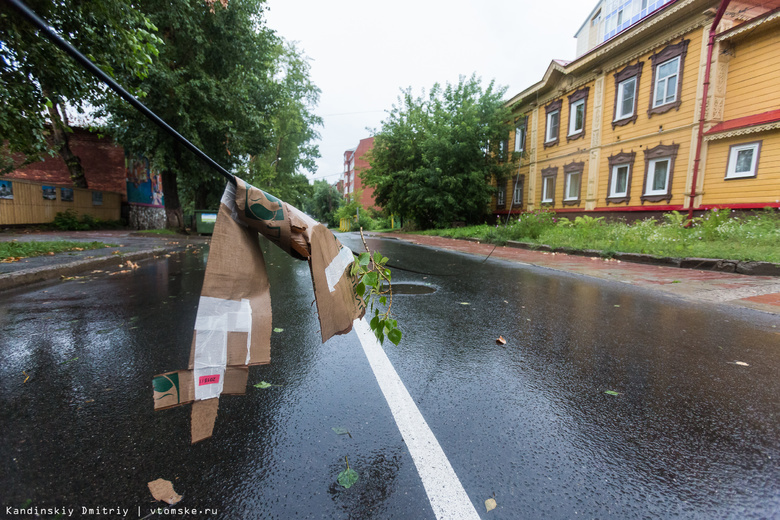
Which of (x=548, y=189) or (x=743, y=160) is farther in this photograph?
(x=548, y=189)

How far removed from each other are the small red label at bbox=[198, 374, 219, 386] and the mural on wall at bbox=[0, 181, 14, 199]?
24.2 metres

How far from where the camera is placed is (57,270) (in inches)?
273

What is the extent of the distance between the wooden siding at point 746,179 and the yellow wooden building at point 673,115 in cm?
3

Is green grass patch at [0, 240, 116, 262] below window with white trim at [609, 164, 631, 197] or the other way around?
below

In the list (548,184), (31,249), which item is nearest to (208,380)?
(31,249)

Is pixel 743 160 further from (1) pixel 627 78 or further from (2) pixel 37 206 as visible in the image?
(2) pixel 37 206

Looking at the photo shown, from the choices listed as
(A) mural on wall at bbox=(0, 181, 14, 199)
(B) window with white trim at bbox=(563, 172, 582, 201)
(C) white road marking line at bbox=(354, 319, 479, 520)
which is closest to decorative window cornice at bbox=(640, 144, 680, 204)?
(B) window with white trim at bbox=(563, 172, 582, 201)

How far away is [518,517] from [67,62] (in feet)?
28.9

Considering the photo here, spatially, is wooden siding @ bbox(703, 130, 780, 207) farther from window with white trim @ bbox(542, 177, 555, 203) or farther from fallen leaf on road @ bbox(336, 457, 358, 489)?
fallen leaf on road @ bbox(336, 457, 358, 489)

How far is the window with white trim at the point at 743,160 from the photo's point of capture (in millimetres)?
11328

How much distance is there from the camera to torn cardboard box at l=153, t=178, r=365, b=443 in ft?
4.40

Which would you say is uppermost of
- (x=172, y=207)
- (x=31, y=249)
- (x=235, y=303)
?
(x=172, y=207)

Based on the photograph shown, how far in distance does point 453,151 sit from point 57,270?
19.4 meters

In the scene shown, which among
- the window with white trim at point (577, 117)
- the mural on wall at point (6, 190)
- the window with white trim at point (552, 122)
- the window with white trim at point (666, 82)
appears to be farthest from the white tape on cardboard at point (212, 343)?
the mural on wall at point (6, 190)
